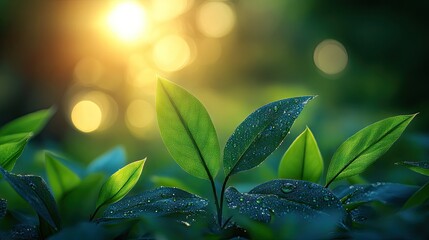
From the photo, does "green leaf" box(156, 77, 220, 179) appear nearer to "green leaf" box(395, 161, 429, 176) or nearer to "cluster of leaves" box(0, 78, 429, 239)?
"cluster of leaves" box(0, 78, 429, 239)

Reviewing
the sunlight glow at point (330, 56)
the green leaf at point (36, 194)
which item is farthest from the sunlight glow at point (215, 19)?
the green leaf at point (36, 194)

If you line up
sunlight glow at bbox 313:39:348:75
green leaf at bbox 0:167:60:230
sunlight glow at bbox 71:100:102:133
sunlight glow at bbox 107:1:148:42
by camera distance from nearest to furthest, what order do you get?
green leaf at bbox 0:167:60:230 → sunlight glow at bbox 71:100:102:133 → sunlight glow at bbox 107:1:148:42 → sunlight glow at bbox 313:39:348:75

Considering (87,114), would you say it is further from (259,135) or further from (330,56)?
(259,135)

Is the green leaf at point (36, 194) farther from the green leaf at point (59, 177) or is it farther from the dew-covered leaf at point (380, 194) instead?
the dew-covered leaf at point (380, 194)

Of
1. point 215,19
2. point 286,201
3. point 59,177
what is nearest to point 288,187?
point 286,201

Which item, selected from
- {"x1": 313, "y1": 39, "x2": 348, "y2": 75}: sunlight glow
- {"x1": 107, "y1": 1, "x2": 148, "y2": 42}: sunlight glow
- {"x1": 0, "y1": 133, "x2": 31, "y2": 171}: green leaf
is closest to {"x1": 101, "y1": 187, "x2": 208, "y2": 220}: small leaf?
{"x1": 0, "y1": 133, "x2": 31, "y2": 171}: green leaf

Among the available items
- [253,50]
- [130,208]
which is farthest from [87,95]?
[130,208]
